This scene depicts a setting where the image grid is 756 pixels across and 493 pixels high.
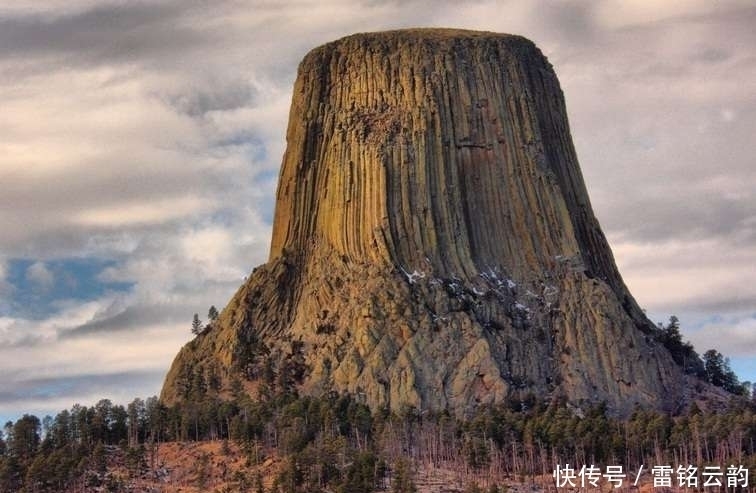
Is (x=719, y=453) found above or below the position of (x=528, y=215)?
below

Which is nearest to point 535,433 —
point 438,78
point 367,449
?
point 367,449

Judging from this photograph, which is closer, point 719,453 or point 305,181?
point 719,453

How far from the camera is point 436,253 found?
185 metres

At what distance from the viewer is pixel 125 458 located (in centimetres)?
16675

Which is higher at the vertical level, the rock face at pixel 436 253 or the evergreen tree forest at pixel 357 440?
the rock face at pixel 436 253

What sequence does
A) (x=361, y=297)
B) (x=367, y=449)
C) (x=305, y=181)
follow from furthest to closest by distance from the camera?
(x=305, y=181), (x=361, y=297), (x=367, y=449)

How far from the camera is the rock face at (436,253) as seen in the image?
177500 mm

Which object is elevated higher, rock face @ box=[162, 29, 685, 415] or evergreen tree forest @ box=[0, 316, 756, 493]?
rock face @ box=[162, 29, 685, 415]

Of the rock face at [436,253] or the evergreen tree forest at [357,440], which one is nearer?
the evergreen tree forest at [357,440]

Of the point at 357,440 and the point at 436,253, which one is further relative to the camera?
the point at 436,253

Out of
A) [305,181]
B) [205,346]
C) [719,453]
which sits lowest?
[719,453]

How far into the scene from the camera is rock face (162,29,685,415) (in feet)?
582

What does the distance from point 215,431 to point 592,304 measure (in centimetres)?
3346

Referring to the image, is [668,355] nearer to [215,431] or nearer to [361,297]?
[361,297]
